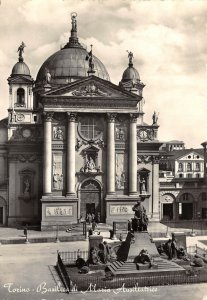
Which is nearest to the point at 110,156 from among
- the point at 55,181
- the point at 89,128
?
the point at 89,128

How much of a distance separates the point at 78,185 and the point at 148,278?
82.2ft

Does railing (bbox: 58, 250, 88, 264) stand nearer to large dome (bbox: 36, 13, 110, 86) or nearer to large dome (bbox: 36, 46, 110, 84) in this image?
large dome (bbox: 36, 13, 110, 86)

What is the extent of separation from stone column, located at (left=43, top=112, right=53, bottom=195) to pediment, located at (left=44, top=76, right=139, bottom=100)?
9.51 feet

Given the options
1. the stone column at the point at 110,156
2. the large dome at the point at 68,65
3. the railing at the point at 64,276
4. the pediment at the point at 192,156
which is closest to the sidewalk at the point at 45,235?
the stone column at the point at 110,156

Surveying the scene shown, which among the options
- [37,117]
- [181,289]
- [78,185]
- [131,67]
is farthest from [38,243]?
[131,67]

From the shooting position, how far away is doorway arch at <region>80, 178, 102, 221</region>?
159 feet

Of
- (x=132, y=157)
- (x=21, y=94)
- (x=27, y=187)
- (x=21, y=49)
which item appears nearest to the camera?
(x=132, y=157)

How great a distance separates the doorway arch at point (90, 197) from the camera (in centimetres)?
4859

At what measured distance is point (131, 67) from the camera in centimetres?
5903

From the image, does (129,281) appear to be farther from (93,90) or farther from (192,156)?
(192,156)

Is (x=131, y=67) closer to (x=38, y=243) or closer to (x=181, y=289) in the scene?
(x=38, y=243)

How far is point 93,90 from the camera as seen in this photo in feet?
157

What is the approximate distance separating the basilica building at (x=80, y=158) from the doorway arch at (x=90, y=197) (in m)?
0.11

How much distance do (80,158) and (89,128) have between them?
3365mm
